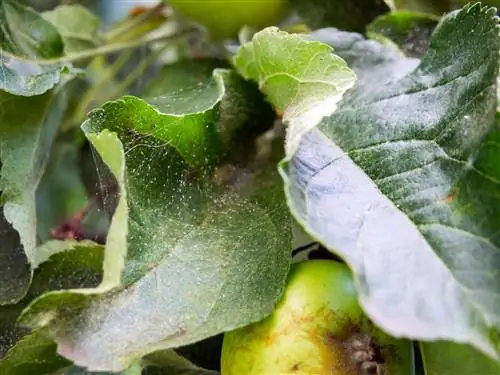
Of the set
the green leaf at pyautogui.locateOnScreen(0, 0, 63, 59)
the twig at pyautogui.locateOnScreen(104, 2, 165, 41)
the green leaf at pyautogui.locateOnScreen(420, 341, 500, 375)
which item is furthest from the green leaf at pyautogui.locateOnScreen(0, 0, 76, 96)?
the green leaf at pyautogui.locateOnScreen(420, 341, 500, 375)

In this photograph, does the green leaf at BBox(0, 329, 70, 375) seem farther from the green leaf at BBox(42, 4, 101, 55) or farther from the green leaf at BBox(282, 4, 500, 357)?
the green leaf at BBox(42, 4, 101, 55)

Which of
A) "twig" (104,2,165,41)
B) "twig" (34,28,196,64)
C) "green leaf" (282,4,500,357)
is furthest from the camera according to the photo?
"twig" (104,2,165,41)

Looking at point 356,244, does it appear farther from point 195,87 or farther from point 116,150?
point 195,87

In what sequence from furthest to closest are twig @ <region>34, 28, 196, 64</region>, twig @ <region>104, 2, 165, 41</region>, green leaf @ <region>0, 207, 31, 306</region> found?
twig @ <region>104, 2, 165, 41</region> < twig @ <region>34, 28, 196, 64</region> < green leaf @ <region>0, 207, 31, 306</region>

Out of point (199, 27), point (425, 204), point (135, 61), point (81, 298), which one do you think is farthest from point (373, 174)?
point (135, 61)

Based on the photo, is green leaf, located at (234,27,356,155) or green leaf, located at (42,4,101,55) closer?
green leaf, located at (234,27,356,155)
